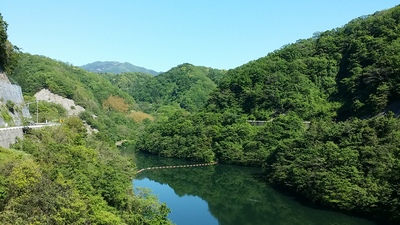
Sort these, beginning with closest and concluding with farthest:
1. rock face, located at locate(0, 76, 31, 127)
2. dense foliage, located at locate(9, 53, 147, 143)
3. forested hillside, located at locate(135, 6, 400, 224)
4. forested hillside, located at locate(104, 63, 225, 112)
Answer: rock face, located at locate(0, 76, 31, 127), forested hillside, located at locate(135, 6, 400, 224), dense foliage, located at locate(9, 53, 147, 143), forested hillside, located at locate(104, 63, 225, 112)

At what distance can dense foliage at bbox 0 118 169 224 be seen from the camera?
1628 cm

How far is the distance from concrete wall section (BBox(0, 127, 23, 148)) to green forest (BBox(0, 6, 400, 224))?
72 centimetres

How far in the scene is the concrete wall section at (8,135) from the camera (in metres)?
25.6

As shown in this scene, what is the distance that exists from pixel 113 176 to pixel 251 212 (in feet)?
55.8

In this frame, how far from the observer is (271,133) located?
58.2 metres

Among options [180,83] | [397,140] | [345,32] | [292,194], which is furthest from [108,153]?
[180,83]

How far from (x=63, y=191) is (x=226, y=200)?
2558cm

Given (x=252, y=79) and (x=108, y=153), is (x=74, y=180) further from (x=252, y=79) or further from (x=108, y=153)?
(x=252, y=79)

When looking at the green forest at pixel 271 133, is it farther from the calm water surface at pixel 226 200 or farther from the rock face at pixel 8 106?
the rock face at pixel 8 106

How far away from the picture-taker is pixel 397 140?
35250 millimetres

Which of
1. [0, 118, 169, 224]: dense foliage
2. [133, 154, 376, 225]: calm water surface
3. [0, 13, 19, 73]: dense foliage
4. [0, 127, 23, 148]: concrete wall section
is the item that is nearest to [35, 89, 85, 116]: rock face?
[133, 154, 376, 225]: calm water surface

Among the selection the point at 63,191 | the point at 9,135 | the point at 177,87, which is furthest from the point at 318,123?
the point at 177,87

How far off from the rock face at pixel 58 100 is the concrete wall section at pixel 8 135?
53.5 metres

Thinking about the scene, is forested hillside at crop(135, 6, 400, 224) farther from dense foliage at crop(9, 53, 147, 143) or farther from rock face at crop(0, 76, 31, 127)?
rock face at crop(0, 76, 31, 127)
